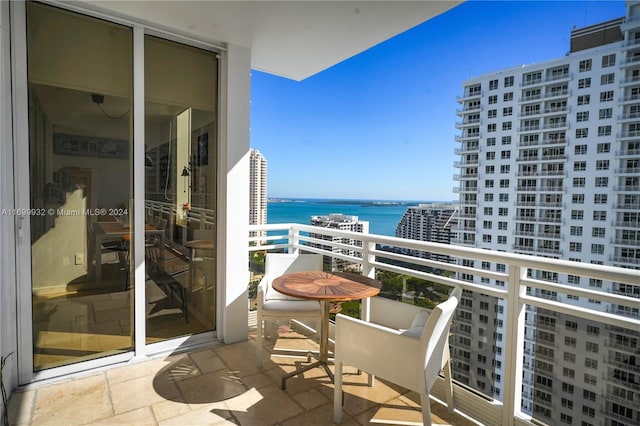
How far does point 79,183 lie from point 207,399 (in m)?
1.78

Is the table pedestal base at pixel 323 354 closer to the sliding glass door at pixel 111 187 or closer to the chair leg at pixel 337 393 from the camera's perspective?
the chair leg at pixel 337 393

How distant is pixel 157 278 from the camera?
9.21 feet

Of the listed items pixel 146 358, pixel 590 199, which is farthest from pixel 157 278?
pixel 590 199

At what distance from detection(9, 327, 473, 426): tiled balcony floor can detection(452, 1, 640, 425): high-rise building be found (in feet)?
1.98

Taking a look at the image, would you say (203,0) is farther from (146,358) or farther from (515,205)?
(515,205)

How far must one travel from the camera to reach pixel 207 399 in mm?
2191

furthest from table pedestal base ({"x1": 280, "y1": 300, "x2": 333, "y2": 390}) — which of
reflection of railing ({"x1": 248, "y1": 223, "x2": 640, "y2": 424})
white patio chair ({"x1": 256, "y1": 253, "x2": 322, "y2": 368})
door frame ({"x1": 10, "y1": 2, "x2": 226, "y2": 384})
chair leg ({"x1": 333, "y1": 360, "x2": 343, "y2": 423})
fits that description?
door frame ({"x1": 10, "y1": 2, "x2": 226, "y2": 384})

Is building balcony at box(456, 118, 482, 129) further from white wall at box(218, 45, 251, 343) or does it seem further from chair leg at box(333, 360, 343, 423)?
chair leg at box(333, 360, 343, 423)

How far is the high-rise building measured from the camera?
165 centimetres

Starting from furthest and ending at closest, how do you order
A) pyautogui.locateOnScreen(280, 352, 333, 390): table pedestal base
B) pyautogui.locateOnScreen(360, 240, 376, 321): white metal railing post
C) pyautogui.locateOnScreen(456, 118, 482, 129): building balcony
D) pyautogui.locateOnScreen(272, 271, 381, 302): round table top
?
pyautogui.locateOnScreen(456, 118, 482, 129): building balcony < pyautogui.locateOnScreen(360, 240, 376, 321): white metal railing post < pyautogui.locateOnScreen(280, 352, 333, 390): table pedestal base < pyautogui.locateOnScreen(272, 271, 381, 302): round table top

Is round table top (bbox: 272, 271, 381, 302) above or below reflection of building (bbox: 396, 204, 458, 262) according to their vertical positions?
below

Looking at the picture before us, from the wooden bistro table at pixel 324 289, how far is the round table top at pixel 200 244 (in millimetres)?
934

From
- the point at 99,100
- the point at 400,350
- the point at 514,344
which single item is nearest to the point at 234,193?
the point at 99,100

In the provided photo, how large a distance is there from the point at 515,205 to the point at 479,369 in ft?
13.9
